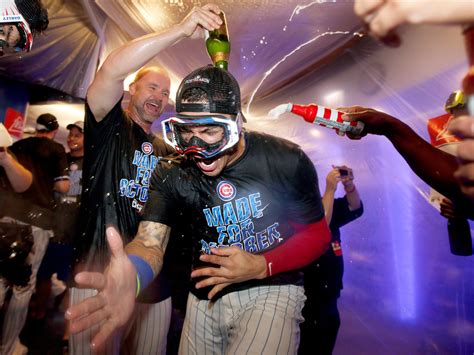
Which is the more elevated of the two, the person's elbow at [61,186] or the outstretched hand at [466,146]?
the person's elbow at [61,186]

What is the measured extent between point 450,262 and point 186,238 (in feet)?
8.81

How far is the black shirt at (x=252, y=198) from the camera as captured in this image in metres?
1.96

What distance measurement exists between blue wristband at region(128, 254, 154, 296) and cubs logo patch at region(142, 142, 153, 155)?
0.98 metres

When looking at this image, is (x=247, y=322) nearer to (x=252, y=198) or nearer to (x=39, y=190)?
(x=252, y=198)

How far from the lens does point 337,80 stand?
444 centimetres

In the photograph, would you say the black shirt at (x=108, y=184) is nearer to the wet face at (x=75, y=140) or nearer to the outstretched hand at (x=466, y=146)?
the outstretched hand at (x=466, y=146)

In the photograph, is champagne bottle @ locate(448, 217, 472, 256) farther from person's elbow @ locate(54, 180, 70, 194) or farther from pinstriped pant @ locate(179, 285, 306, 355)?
person's elbow @ locate(54, 180, 70, 194)

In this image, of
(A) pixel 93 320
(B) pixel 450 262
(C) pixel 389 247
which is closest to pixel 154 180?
(A) pixel 93 320

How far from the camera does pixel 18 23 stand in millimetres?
2018

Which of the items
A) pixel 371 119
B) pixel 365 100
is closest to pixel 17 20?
pixel 371 119

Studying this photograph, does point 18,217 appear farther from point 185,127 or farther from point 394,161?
point 394,161

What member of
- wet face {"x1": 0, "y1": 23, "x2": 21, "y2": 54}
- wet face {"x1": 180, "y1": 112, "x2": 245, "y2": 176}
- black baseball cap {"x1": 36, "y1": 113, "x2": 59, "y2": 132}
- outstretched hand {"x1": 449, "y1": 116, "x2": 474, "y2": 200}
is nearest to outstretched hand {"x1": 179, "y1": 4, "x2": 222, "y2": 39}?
wet face {"x1": 180, "y1": 112, "x2": 245, "y2": 176}

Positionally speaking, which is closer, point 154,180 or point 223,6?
point 154,180

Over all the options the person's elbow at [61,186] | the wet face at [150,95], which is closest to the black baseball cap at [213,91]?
the wet face at [150,95]
